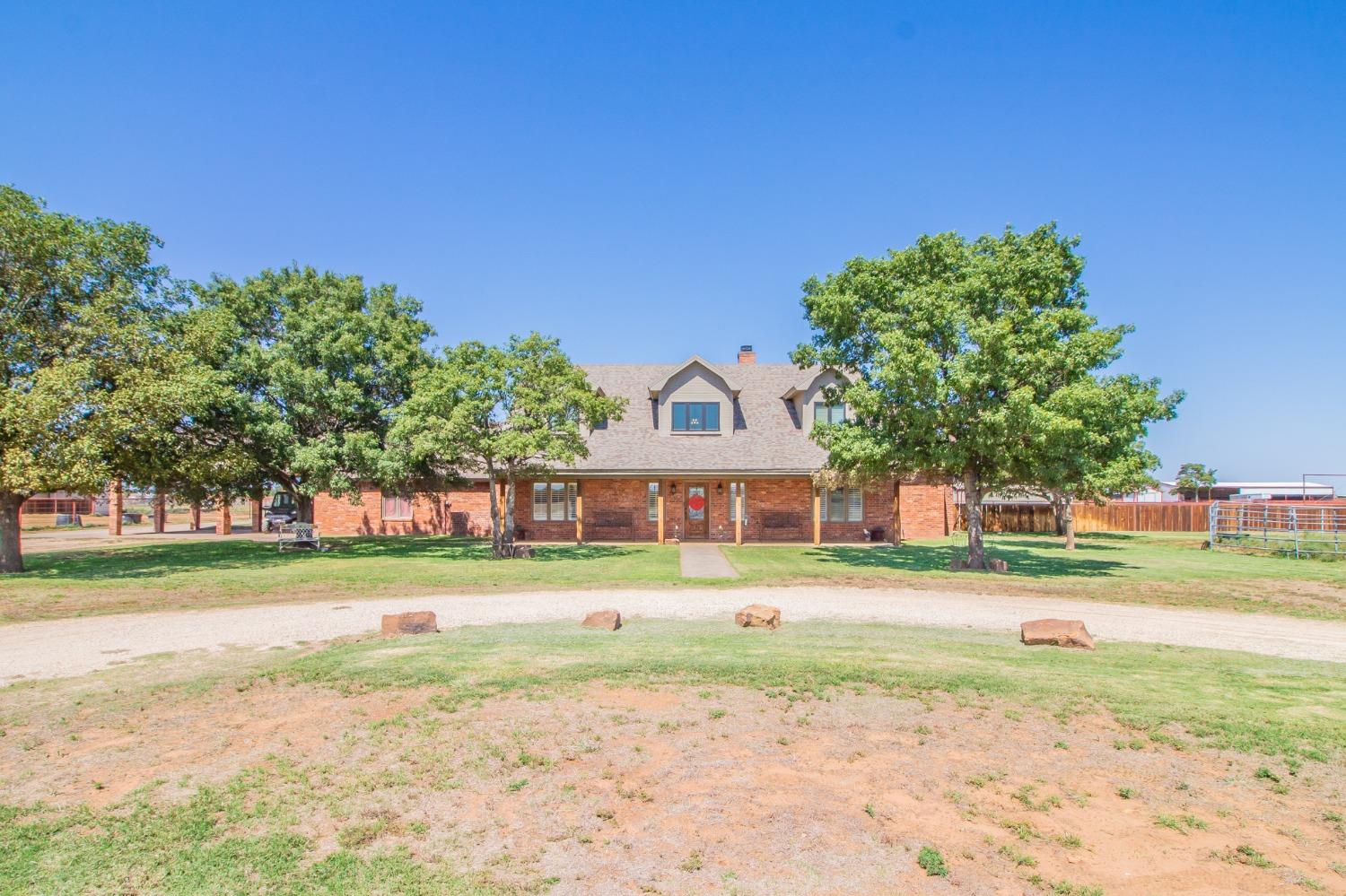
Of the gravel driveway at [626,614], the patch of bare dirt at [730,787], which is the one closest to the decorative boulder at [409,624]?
the gravel driveway at [626,614]

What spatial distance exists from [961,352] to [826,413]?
10658mm

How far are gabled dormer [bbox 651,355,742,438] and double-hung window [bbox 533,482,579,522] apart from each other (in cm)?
420

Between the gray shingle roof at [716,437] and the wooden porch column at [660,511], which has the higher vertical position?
the gray shingle roof at [716,437]

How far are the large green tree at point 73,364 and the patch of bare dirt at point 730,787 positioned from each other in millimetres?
13074

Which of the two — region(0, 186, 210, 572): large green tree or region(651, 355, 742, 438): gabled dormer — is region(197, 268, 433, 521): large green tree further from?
region(651, 355, 742, 438): gabled dormer

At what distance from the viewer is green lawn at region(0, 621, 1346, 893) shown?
3.84m

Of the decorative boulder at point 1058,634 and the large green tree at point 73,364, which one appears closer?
the decorative boulder at point 1058,634

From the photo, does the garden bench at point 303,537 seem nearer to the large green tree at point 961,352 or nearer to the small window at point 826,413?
the large green tree at point 961,352

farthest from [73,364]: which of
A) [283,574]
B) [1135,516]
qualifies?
[1135,516]

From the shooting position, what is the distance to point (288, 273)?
2442 centimetres

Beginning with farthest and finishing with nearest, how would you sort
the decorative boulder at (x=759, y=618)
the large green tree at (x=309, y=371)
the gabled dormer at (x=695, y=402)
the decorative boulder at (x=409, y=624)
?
1. the gabled dormer at (x=695, y=402)
2. the large green tree at (x=309, y=371)
3. the decorative boulder at (x=759, y=618)
4. the decorative boulder at (x=409, y=624)

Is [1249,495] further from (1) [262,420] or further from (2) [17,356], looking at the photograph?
(2) [17,356]

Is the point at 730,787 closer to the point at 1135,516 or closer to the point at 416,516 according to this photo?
the point at 416,516

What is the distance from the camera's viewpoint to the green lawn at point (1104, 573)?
1410cm
